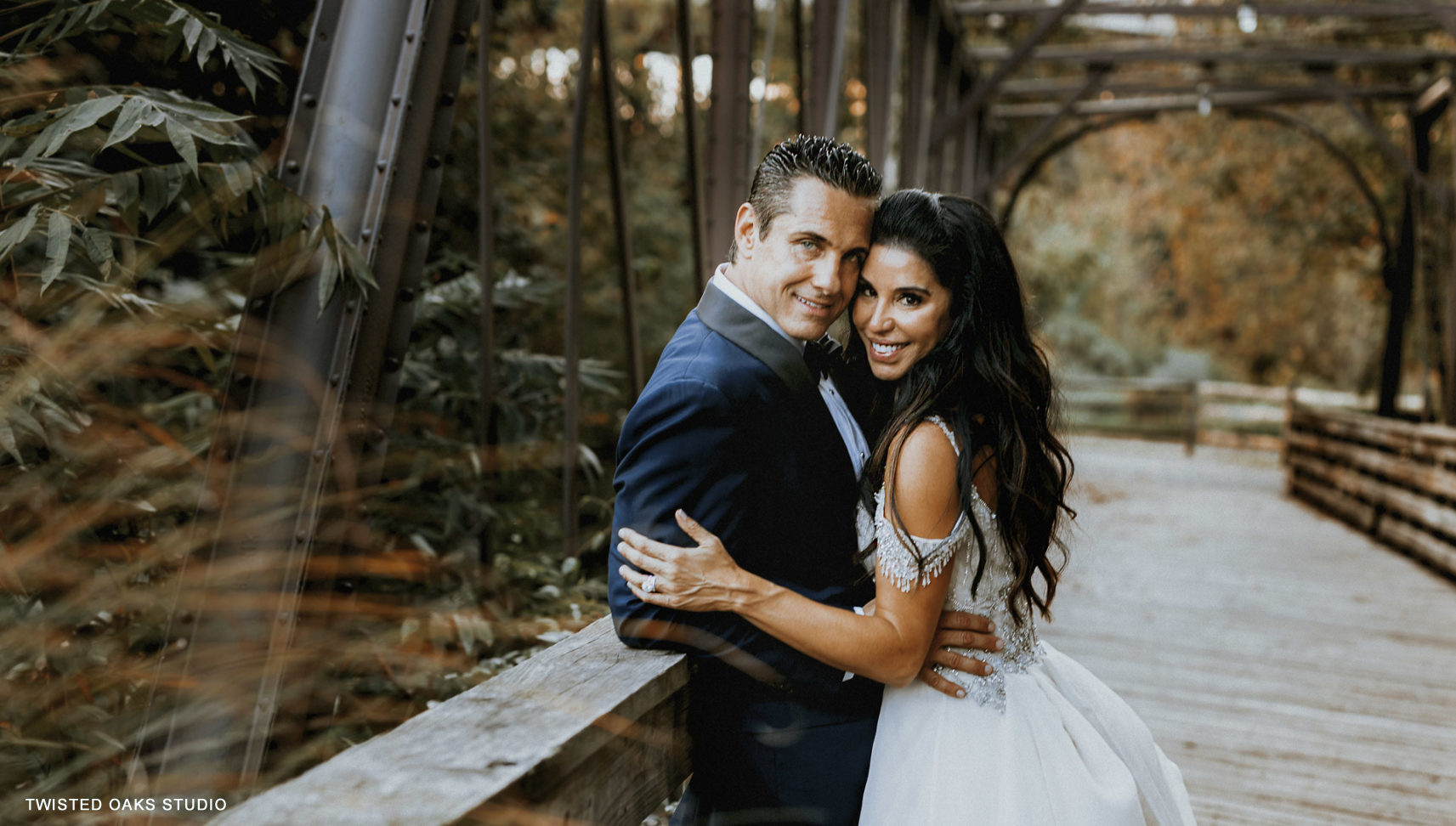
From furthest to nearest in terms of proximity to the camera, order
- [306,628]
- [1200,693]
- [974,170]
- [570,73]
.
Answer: [974,170] → [570,73] → [1200,693] → [306,628]

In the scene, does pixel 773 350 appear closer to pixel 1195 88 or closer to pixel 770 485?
pixel 770 485

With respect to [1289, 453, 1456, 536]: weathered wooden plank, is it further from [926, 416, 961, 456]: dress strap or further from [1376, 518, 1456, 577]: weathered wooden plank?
[926, 416, 961, 456]: dress strap

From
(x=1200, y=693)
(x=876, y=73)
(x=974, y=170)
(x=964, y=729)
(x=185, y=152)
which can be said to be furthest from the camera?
(x=974, y=170)

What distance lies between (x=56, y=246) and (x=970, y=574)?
1.48 metres

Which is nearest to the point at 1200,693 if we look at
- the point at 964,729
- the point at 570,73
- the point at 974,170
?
the point at 964,729

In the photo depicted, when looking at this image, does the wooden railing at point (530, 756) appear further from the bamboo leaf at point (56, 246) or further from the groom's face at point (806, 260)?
the bamboo leaf at point (56, 246)

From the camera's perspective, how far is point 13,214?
5.94 feet

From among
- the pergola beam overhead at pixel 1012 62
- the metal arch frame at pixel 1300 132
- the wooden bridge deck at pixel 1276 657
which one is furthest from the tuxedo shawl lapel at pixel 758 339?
the metal arch frame at pixel 1300 132

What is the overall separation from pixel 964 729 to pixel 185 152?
149 cm

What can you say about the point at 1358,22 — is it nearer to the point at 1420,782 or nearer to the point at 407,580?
the point at 1420,782

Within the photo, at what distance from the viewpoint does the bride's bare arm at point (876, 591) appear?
4.93ft

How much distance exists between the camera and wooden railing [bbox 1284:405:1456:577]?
7.46 meters

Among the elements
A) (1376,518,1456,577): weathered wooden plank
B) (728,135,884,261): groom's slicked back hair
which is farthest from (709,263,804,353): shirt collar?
(1376,518,1456,577): weathered wooden plank

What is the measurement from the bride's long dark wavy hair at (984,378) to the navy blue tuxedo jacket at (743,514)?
0.17 m
